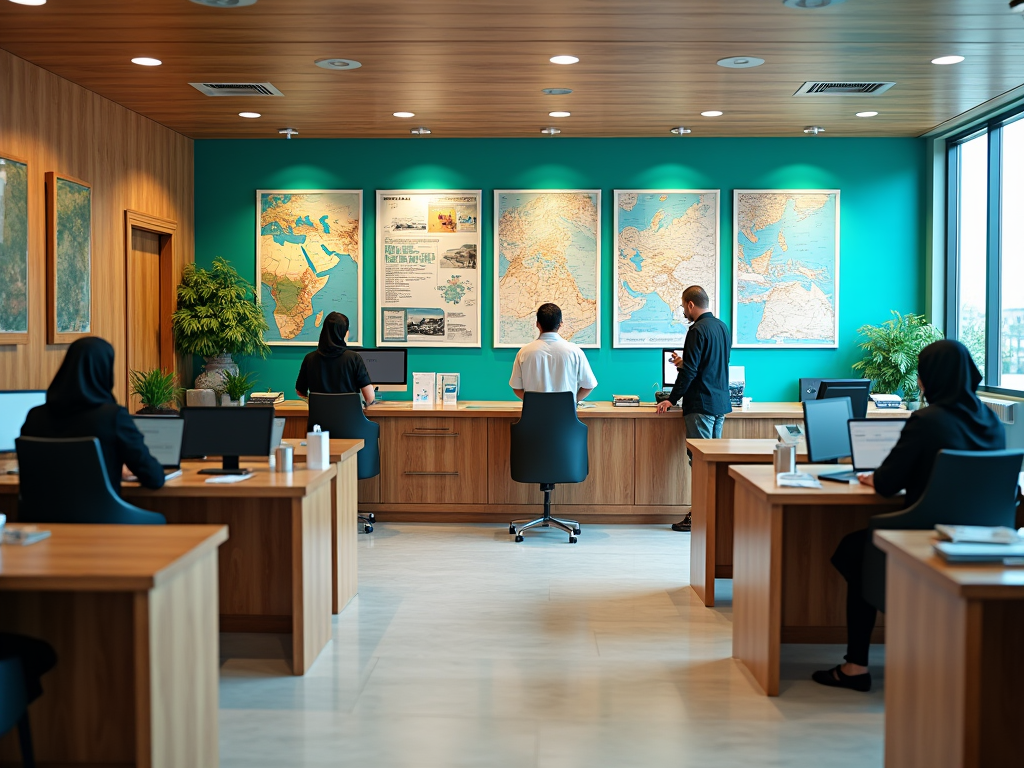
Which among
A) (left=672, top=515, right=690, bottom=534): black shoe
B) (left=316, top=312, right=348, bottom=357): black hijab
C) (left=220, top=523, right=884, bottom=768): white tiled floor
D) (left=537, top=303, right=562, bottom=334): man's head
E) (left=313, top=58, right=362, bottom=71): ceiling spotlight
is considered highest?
(left=313, top=58, right=362, bottom=71): ceiling spotlight

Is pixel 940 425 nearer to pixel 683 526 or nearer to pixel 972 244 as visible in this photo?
pixel 683 526

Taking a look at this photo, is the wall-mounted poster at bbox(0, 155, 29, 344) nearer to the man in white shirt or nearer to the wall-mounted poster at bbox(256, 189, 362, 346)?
the wall-mounted poster at bbox(256, 189, 362, 346)

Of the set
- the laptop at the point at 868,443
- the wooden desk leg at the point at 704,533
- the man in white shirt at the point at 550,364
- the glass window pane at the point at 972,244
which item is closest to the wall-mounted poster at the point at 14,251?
the man in white shirt at the point at 550,364

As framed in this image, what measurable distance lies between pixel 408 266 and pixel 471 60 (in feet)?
9.22

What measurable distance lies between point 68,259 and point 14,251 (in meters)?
0.61

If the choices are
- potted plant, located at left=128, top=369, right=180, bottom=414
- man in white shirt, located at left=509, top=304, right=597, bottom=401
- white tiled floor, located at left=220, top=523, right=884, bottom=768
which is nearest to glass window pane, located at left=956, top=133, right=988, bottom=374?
man in white shirt, located at left=509, top=304, right=597, bottom=401

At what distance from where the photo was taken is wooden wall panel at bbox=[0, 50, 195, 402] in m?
5.73

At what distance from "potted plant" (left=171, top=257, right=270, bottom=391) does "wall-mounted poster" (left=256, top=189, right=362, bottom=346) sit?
0.28 meters

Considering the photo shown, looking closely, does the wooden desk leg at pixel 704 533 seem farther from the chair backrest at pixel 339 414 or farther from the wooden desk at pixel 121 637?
the wooden desk at pixel 121 637

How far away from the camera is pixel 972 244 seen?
7.79 m

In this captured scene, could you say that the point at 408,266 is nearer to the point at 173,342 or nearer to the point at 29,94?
the point at 173,342

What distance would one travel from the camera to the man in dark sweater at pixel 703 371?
22.5 ft

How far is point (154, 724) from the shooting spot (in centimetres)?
251

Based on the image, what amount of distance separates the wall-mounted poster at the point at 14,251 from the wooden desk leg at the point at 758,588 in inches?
165
